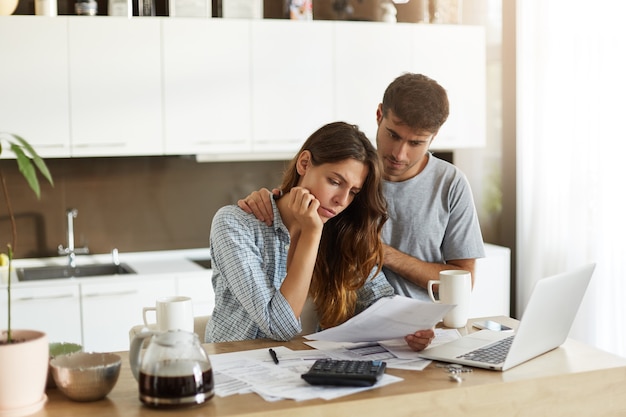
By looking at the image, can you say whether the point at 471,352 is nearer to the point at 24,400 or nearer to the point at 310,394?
the point at 310,394

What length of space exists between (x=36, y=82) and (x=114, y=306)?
1.11m

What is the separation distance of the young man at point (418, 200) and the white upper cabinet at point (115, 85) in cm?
165

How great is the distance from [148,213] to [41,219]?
551mm

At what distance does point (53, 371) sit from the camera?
5.26 feet

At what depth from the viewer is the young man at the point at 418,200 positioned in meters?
2.54

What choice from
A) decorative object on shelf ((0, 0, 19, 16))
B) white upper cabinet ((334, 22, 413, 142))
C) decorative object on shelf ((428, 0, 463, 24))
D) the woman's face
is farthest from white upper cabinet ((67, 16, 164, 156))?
the woman's face

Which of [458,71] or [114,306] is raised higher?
[458,71]

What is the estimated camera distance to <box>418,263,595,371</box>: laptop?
180 cm

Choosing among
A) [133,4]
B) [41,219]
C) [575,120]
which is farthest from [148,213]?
[575,120]

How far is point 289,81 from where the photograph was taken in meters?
4.15

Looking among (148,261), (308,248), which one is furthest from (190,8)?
(308,248)

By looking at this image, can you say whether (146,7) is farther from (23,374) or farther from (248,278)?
(23,374)

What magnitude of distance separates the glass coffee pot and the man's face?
118cm

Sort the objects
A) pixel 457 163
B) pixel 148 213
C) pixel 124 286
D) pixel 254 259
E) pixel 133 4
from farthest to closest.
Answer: pixel 457 163 → pixel 148 213 → pixel 133 4 → pixel 124 286 → pixel 254 259
